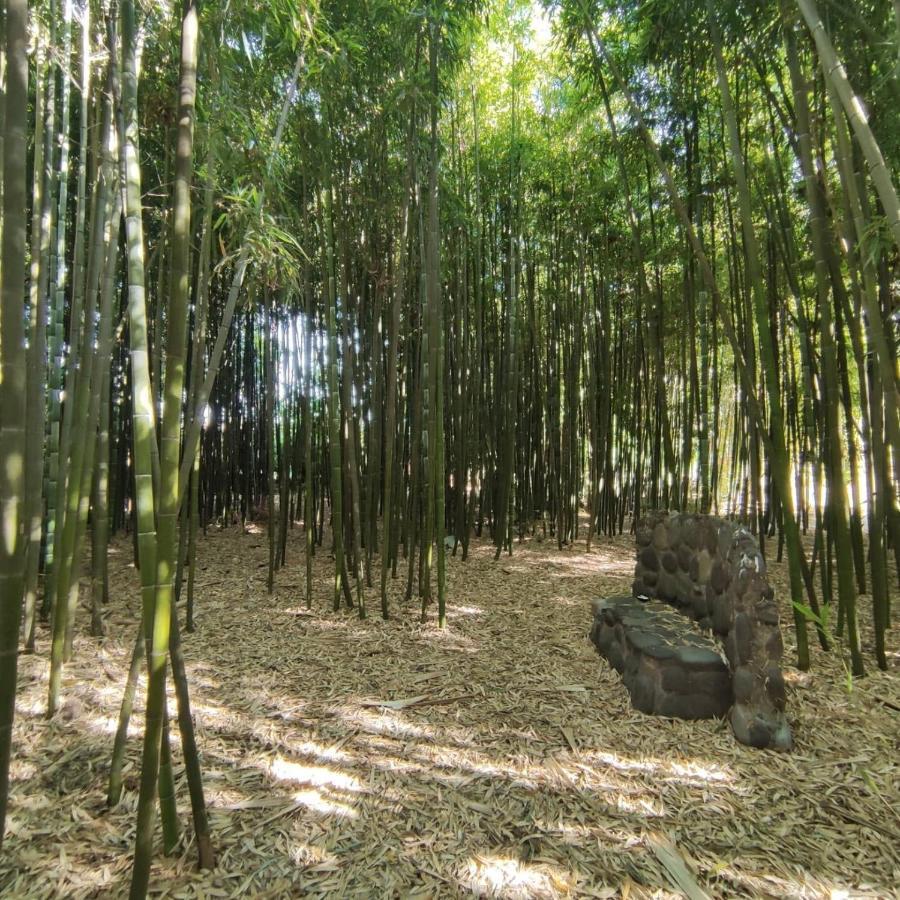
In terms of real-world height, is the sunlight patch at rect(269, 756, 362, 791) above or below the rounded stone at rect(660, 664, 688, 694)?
below

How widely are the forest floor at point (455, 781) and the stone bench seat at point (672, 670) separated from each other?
5 centimetres

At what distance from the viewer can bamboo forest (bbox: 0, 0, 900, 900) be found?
1.07 m

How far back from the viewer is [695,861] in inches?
44.5

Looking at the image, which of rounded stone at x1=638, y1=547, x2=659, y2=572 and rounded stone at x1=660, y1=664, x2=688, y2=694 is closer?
rounded stone at x1=660, y1=664, x2=688, y2=694

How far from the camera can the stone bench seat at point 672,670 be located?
1.71m

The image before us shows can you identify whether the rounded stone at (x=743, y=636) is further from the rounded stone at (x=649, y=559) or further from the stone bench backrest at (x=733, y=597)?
the rounded stone at (x=649, y=559)

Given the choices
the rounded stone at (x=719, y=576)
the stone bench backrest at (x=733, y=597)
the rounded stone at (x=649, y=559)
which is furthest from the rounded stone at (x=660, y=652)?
the rounded stone at (x=649, y=559)

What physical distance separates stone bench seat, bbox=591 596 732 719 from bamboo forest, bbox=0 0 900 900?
0.04 ft

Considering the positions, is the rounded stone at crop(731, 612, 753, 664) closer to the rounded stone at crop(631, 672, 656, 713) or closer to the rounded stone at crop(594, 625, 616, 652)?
the rounded stone at crop(631, 672, 656, 713)

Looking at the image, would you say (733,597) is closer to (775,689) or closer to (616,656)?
(775,689)

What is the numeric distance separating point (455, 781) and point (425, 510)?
130cm

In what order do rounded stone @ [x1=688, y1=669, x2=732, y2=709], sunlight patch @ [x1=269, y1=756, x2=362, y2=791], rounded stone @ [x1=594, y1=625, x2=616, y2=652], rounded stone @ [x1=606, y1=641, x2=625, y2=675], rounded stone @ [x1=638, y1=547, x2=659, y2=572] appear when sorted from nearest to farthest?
sunlight patch @ [x1=269, y1=756, x2=362, y2=791], rounded stone @ [x1=688, y1=669, x2=732, y2=709], rounded stone @ [x1=606, y1=641, x2=625, y2=675], rounded stone @ [x1=594, y1=625, x2=616, y2=652], rounded stone @ [x1=638, y1=547, x2=659, y2=572]

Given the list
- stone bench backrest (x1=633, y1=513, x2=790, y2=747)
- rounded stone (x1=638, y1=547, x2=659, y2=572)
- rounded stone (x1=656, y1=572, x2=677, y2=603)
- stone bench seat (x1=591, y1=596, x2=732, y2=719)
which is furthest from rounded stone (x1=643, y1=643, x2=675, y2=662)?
rounded stone (x1=638, y1=547, x2=659, y2=572)

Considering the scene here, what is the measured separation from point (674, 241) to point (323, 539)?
11.4ft
